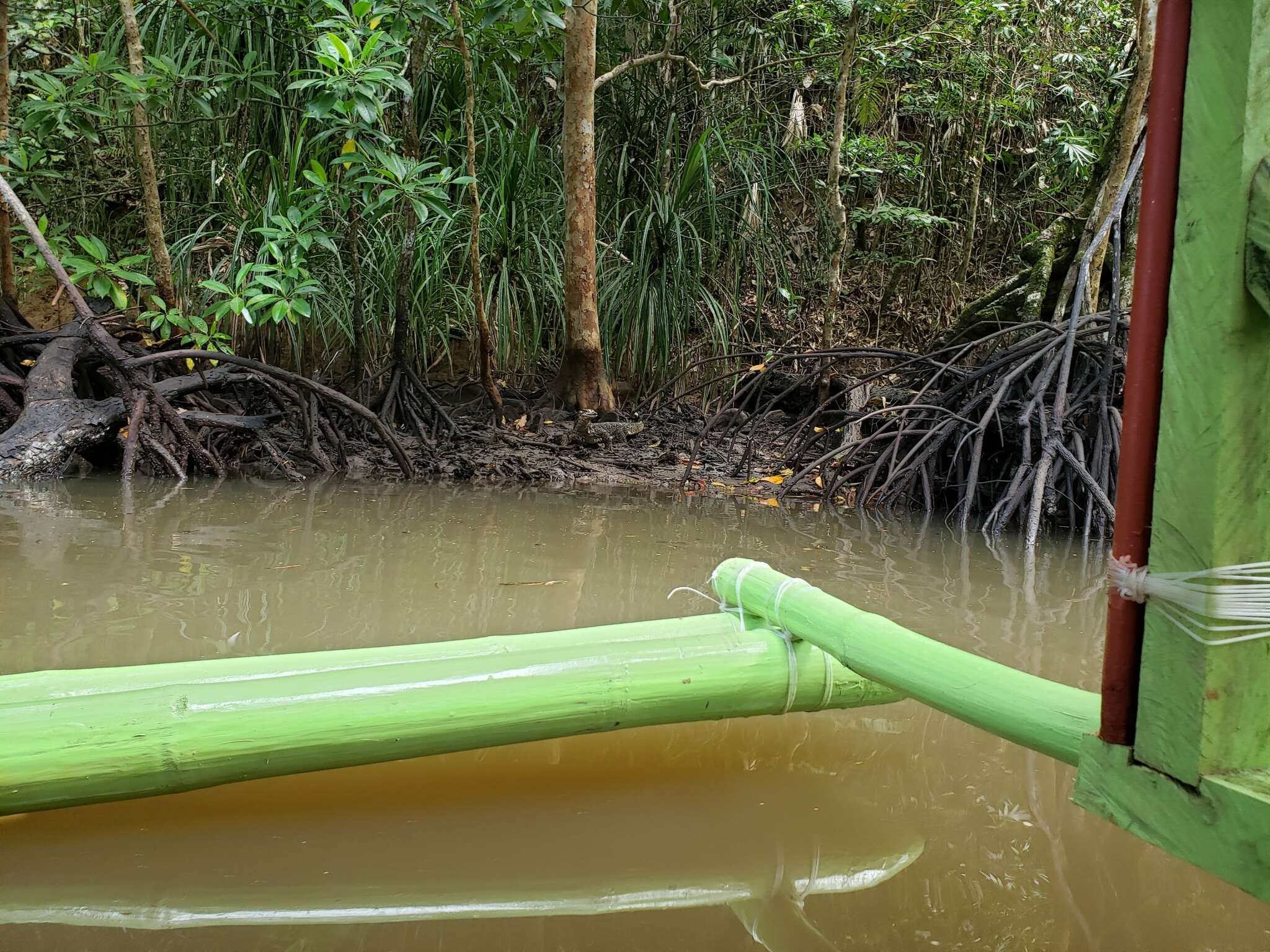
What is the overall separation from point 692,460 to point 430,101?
3.11m

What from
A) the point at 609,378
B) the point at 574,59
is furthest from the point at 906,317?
the point at 574,59

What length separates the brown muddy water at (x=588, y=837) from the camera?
1.03 m

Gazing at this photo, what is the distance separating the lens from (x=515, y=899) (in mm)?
1068

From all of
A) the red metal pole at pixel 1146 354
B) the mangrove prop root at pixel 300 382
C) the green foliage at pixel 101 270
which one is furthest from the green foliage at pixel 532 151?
the red metal pole at pixel 1146 354

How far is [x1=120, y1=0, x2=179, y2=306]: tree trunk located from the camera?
13.5ft

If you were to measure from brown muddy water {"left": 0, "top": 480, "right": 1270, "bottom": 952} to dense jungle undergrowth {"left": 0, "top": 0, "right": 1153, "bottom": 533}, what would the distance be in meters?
1.84

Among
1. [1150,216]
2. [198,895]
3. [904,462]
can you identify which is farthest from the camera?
[904,462]

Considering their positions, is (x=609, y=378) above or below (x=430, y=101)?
below

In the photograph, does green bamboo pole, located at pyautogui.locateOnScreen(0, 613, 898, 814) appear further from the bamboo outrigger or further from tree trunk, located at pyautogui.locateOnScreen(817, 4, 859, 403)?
tree trunk, located at pyautogui.locateOnScreen(817, 4, 859, 403)

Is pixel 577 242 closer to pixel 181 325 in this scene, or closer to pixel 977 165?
pixel 181 325

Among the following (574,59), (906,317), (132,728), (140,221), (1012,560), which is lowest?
(1012,560)

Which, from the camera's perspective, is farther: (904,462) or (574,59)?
(574,59)

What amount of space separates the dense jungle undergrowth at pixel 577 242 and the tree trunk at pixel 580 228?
0.02 metres

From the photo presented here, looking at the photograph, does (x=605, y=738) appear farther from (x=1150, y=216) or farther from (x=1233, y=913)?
(x=1150, y=216)
